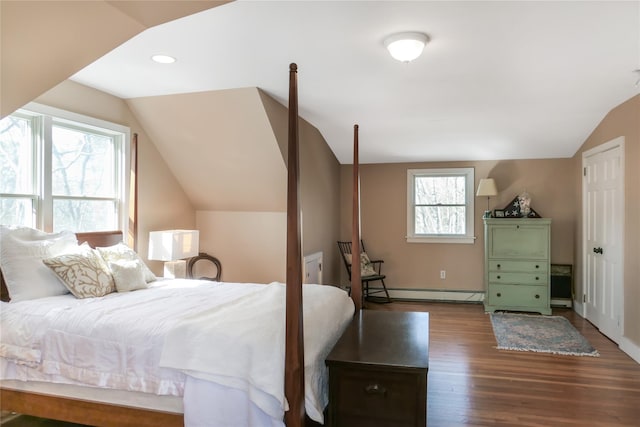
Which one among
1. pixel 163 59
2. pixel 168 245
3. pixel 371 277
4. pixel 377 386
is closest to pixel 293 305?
pixel 377 386

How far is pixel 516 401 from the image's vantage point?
285cm

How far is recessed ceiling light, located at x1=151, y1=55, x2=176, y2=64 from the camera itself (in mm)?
2846

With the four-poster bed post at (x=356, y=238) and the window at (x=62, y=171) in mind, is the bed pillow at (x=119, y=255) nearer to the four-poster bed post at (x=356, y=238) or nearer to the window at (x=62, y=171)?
the window at (x=62, y=171)

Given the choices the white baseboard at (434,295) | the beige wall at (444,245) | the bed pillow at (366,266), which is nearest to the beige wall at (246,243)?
the bed pillow at (366,266)

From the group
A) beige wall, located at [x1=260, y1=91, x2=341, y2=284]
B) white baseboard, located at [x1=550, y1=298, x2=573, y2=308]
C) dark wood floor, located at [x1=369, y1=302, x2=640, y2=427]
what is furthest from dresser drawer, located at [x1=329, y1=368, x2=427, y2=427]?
white baseboard, located at [x1=550, y1=298, x2=573, y2=308]

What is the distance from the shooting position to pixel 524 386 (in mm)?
3082

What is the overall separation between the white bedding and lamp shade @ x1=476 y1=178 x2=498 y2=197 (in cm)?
368

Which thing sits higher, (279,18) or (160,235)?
(279,18)

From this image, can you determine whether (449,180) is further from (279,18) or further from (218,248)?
(279,18)

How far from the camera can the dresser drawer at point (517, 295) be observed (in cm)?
515

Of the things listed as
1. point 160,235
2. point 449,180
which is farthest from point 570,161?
point 160,235

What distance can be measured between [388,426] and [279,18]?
2.21 metres

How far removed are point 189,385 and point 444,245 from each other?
185 inches

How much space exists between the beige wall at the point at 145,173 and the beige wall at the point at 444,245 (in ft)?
8.55
